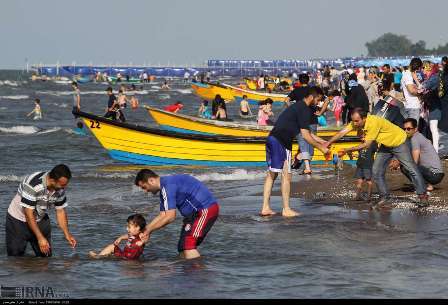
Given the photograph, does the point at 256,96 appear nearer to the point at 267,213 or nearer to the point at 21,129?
the point at 21,129

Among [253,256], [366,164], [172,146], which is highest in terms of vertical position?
[366,164]

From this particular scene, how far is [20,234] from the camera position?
9719 millimetres

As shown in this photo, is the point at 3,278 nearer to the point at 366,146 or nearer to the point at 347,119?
the point at 366,146

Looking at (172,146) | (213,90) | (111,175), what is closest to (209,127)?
(172,146)

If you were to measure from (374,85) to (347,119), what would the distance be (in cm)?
172

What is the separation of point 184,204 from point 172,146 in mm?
11515

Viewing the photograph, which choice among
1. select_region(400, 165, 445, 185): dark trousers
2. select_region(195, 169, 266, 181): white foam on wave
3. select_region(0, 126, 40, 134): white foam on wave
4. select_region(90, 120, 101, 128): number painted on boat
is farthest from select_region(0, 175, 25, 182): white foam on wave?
select_region(0, 126, 40, 134): white foam on wave

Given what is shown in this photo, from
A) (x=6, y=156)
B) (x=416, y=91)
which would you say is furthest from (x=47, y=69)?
(x=416, y=91)

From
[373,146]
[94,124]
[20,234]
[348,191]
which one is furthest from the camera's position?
[94,124]

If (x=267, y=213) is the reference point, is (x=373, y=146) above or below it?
above

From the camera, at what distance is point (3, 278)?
30.3ft

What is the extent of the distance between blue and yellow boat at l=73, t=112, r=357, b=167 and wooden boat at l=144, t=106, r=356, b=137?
1.72m

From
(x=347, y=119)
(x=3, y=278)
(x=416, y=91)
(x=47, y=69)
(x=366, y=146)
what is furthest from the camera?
(x=47, y=69)

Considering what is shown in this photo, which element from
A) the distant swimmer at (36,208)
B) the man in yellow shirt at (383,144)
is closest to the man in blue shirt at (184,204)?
the distant swimmer at (36,208)
